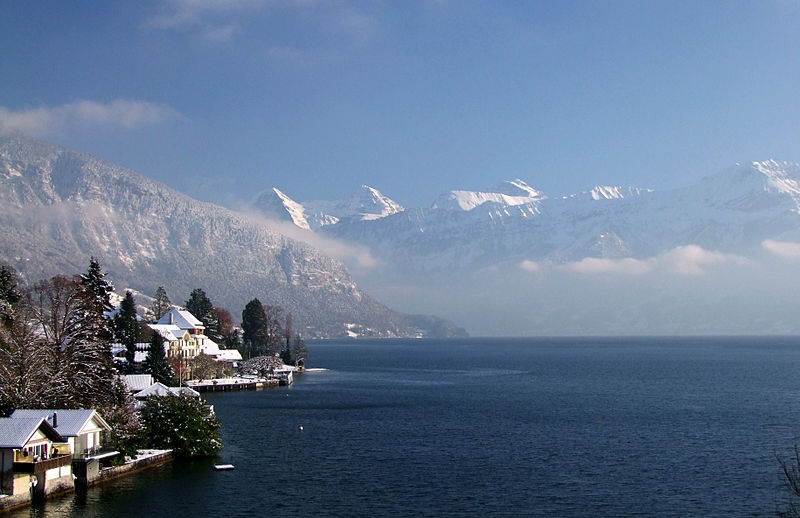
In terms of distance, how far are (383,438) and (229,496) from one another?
2812 centimetres

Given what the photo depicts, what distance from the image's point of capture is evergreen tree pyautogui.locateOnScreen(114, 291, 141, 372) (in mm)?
130375

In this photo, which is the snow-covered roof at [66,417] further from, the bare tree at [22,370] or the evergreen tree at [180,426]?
the evergreen tree at [180,426]

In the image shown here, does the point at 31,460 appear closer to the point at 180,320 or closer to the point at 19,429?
the point at 19,429

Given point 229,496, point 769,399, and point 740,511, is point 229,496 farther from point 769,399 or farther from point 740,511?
point 769,399

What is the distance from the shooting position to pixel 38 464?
178 feet

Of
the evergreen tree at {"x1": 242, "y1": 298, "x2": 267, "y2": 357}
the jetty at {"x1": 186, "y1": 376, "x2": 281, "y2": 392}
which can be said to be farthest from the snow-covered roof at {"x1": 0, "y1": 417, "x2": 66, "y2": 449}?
the evergreen tree at {"x1": 242, "y1": 298, "x2": 267, "y2": 357}

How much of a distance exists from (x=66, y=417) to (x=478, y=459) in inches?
1334

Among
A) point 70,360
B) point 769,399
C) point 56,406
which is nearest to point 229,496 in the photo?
point 56,406

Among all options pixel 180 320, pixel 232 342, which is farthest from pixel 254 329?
pixel 180 320

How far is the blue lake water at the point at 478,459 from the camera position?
5431 centimetres

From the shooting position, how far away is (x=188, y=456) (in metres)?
70.4

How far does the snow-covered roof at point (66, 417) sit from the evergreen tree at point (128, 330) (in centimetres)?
6860

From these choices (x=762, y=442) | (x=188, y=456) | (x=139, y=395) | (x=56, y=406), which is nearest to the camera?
(x=56, y=406)

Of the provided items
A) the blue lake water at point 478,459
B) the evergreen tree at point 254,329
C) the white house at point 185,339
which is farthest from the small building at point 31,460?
the evergreen tree at point 254,329
